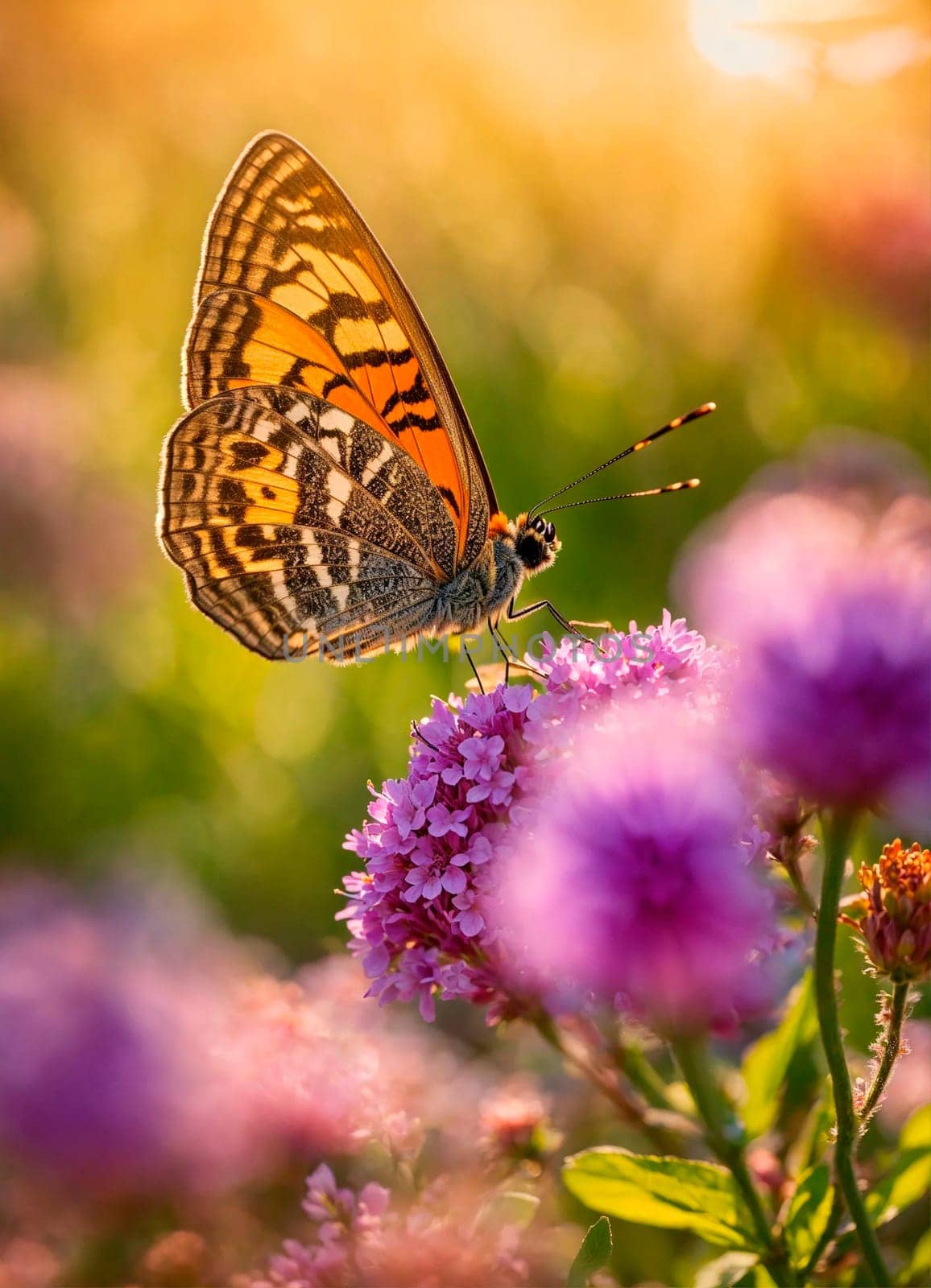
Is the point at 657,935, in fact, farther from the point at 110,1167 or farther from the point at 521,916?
the point at 110,1167

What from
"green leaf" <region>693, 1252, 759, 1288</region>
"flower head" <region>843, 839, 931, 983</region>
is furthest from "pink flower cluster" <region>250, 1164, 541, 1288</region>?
"flower head" <region>843, 839, 931, 983</region>

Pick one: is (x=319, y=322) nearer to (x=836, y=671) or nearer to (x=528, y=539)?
(x=528, y=539)

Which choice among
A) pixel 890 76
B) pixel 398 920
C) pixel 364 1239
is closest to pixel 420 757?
pixel 398 920

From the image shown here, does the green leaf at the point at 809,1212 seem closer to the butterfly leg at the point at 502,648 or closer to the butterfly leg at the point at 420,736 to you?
the butterfly leg at the point at 420,736

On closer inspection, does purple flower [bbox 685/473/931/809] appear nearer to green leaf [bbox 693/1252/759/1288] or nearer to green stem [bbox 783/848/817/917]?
green stem [bbox 783/848/817/917]

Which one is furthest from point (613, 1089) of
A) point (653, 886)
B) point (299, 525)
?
point (299, 525)

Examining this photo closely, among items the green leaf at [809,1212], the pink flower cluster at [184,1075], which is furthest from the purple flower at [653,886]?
the pink flower cluster at [184,1075]
